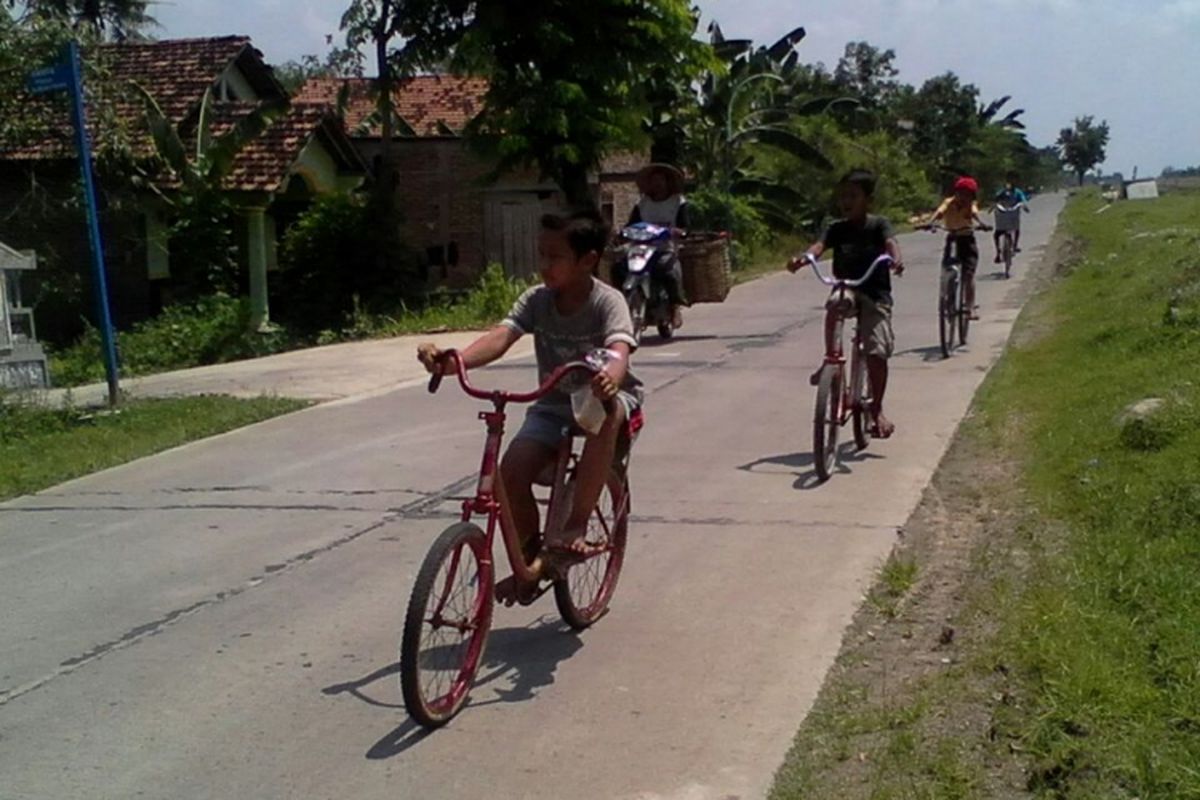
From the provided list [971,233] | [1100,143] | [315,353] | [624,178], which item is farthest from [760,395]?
[1100,143]

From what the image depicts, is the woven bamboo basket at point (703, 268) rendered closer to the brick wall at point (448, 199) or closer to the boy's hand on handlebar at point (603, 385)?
the brick wall at point (448, 199)

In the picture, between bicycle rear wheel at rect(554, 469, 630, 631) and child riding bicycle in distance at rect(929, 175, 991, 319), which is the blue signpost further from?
child riding bicycle in distance at rect(929, 175, 991, 319)

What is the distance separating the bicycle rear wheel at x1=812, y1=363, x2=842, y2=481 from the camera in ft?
28.4

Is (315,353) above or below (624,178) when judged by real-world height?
below

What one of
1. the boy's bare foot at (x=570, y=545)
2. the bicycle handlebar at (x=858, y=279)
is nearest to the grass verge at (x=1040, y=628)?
the boy's bare foot at (x=570, y=545)

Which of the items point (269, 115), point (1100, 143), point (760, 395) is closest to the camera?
point (760, 395)

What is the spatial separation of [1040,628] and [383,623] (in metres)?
2.71

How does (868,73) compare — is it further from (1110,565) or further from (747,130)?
(1110,565)

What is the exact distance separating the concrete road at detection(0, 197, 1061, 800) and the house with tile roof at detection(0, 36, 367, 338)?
14.1 metres

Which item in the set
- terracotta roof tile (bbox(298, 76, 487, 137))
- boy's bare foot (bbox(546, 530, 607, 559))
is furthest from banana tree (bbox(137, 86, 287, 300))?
boy's bare foot (bbox(546, 530, 607, 559))

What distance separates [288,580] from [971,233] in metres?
10.0

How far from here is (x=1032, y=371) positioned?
12.4 m

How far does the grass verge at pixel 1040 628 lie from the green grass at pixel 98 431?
5.88m

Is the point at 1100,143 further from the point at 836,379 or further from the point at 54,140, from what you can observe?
the point at 836,379
